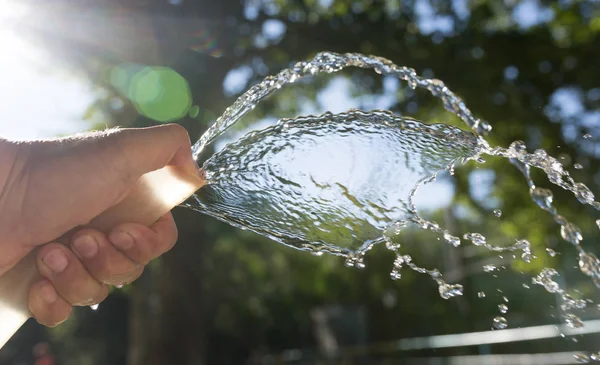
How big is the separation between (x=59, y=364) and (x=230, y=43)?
1862cm

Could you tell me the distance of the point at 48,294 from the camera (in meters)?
1.40

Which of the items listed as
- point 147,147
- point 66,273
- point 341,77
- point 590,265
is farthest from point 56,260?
point 341,77

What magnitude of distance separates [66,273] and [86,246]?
7 cm

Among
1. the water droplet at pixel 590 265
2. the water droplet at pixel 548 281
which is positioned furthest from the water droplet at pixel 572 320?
the water droplet at pixel 590 265

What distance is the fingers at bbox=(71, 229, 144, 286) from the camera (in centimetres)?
138

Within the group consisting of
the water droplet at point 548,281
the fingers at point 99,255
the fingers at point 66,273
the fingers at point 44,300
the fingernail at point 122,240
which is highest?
the water droplet at point 548,281

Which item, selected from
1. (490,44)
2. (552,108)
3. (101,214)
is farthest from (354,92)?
(101,214)

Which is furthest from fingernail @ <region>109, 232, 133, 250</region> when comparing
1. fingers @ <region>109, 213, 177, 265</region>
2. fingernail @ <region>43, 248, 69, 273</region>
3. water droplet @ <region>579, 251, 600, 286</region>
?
water droplet @ <region>579, 251, 600, 286</region>

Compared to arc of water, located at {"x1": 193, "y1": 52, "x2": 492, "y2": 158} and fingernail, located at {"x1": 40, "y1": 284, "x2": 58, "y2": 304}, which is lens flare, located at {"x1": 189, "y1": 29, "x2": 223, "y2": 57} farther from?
fingernail, located at {"x1": 40, "y1": 284, "x2": 58, "y2": 304}

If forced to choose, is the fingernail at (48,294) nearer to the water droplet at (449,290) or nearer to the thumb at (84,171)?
the thumb at (84,171)

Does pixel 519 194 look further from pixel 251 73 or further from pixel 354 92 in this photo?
pixel 251 73

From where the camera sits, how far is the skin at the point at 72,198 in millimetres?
1334

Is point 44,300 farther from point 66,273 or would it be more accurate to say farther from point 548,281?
point 548,281

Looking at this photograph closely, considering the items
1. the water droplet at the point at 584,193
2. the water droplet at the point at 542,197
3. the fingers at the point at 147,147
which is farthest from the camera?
the water droplet at the point at 584,193
